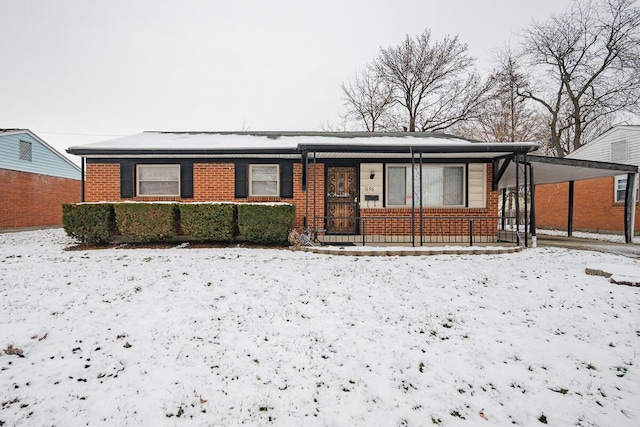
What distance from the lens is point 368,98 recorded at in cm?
2511

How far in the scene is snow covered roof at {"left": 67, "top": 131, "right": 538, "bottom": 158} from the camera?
8.07m

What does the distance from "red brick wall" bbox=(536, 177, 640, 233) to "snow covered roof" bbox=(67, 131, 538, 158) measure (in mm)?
10179

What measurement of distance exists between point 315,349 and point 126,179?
954 centimetres

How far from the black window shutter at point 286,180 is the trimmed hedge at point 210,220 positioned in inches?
76.1

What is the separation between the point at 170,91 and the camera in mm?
23312

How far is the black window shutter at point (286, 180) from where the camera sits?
978 cm

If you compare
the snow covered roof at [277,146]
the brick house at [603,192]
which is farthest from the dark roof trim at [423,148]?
the brick house at [603,192]

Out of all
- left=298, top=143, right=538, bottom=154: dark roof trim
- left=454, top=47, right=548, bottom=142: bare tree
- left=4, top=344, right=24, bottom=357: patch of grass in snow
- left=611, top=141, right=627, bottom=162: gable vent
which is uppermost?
left=454, top=47, right=548, bottom=142: bare tree

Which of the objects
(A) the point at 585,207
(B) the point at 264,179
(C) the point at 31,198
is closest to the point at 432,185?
(B) the point at 264,179

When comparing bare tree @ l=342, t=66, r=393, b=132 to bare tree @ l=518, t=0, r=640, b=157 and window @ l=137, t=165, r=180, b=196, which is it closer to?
bare tree @ l=518, t=0, r=640, b=157

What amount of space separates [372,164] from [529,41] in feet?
69.2

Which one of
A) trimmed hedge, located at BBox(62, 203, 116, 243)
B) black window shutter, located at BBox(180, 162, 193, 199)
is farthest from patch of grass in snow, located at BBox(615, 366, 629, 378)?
trimmed hedge, located at BBox(62, 203, 116, 243)

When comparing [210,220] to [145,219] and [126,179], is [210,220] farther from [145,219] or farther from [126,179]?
[126,179]

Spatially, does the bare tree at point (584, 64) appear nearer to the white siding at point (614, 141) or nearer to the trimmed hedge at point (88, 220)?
the white siding at point (614, 141)
